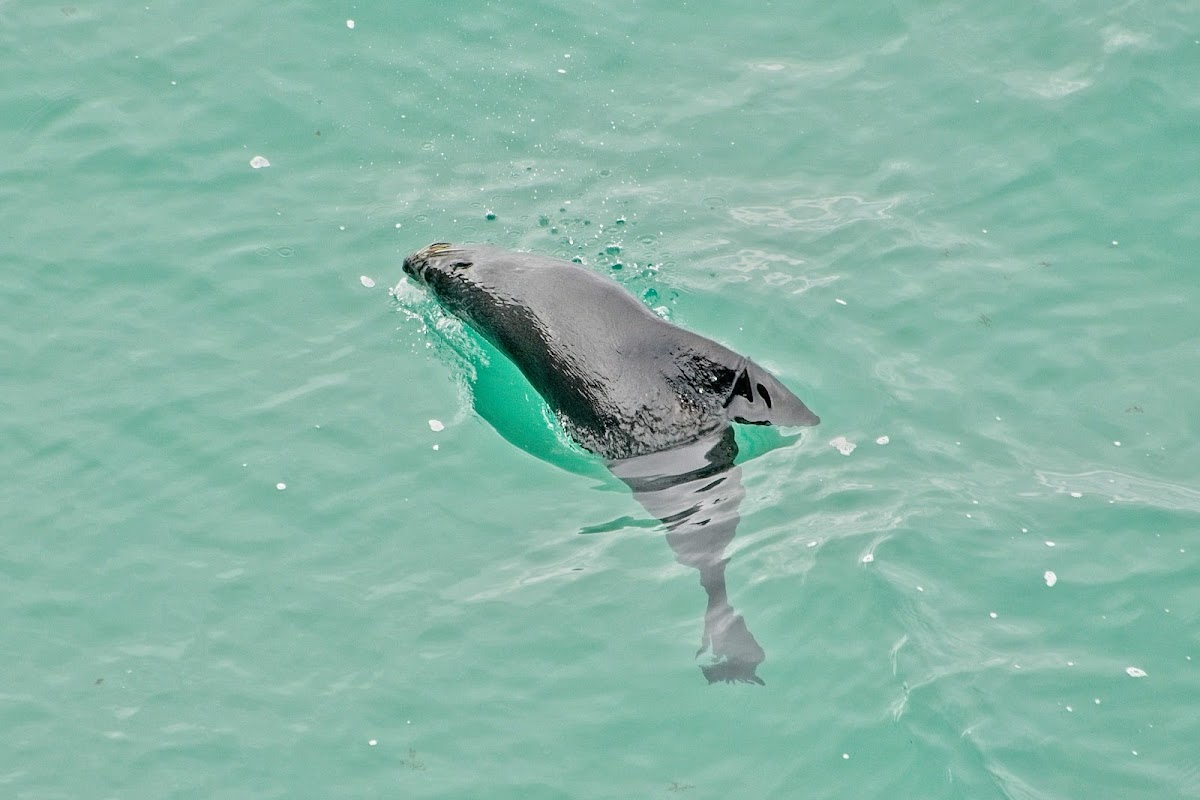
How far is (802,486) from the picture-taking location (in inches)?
283

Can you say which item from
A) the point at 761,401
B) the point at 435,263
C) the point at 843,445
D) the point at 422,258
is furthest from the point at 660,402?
the point at 422,258

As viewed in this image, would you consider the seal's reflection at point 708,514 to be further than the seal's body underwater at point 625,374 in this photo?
No

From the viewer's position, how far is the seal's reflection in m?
6.42

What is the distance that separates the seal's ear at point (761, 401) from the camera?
7.24 m

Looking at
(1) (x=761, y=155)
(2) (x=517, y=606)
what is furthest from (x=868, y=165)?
(2) (x=517, y=606)

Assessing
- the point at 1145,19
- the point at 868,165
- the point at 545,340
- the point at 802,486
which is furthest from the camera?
the point at 1145,19

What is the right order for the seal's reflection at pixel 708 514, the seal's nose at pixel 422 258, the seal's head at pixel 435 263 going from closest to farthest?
the seal's reflection at pixel 708 514
the seal's head at pixel 435 263
the seal's nose at pixel 422 258

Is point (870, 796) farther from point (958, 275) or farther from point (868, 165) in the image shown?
point (868, 165)

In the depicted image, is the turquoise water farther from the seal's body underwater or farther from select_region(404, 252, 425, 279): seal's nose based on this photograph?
the seal's body underwater

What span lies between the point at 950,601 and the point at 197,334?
508cm

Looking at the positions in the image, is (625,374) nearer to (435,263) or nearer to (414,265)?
(435,263)

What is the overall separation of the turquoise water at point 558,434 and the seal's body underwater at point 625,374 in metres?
0.30

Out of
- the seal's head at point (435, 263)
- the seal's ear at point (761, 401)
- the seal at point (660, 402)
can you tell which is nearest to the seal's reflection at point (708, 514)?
the seal at point (660, 402)

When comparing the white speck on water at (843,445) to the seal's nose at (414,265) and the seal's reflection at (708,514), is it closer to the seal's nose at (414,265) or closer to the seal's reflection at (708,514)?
the seal's reflection at (708,514)
